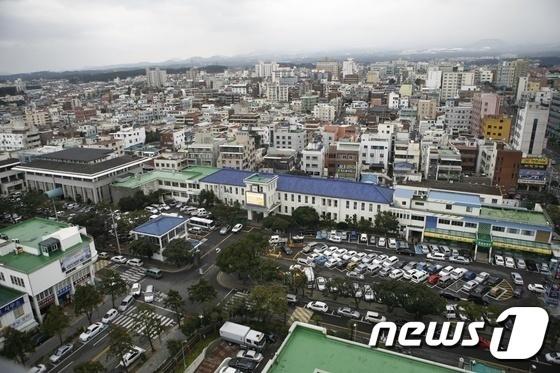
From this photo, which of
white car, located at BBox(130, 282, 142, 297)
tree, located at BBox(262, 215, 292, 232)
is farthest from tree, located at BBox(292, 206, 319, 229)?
white car, located at BBox(130, 282, 142, 297)

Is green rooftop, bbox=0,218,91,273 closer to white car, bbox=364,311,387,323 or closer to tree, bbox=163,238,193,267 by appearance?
tree, bbox=163,238,193,267

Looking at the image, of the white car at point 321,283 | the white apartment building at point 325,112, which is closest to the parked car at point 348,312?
the white car at point 321,283

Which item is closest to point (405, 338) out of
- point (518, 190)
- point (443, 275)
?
point (443, 275)

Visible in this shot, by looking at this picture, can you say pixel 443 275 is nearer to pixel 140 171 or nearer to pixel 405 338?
pixel 405 338

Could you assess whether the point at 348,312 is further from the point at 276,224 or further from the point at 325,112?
the point at 325,112

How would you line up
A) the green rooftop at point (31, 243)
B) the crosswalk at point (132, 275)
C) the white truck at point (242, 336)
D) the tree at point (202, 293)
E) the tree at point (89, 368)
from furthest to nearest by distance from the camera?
1. the crosswalk at point (132, 275)
2. the green rooftop at point (31, 243)
3. the tree at point (202, 293)
4. the white truck at point (242, 336)
5. the tree at point (89, 368)

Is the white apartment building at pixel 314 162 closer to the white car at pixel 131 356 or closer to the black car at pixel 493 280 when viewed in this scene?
the black car at pixel 493 280

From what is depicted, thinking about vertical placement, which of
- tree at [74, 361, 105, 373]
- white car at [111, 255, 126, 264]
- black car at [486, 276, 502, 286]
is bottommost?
black car at [486, 276, 502, 286]
